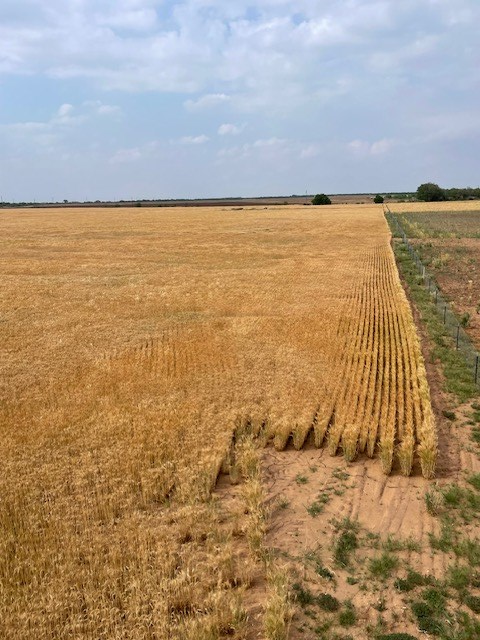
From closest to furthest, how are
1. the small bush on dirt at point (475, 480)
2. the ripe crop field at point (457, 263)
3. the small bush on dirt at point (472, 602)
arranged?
1. the small bush on dirt at point (472, 602)
2. the small bush on dirt at point (475, 480)
3. the ripe crop field at point (457, 263)

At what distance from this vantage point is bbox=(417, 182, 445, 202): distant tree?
132750 mm

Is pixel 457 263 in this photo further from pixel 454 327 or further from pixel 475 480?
pixel 475 480

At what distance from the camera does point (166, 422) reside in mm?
12094

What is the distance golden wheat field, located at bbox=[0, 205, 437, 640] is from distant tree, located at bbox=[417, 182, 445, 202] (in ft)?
373

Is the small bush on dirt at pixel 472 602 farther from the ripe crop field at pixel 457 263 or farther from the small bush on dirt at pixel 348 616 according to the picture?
the ripe crop field at pixel 457 263

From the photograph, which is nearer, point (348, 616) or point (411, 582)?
point (348, 616)

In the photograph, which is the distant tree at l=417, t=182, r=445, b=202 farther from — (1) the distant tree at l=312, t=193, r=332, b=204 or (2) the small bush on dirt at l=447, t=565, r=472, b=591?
(2) the small bush on dirt at l=447, t=565, r=472, b=591

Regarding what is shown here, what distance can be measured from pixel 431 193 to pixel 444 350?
126 m

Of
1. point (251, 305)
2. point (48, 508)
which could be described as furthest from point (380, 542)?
point (251, 305)

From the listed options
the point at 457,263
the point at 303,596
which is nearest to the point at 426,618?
the point at 303,596

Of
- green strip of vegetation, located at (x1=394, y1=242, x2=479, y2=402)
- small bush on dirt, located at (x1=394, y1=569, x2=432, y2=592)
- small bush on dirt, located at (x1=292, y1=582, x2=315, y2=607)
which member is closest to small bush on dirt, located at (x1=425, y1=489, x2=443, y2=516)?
small bush on dirt, located at (x1=394, y1=569, x2=432, y2=592)

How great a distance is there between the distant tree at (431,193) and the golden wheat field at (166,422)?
113743 millimetres

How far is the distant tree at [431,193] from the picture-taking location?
13275cm

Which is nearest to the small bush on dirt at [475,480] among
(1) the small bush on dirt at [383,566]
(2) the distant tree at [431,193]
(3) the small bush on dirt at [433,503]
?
(3) the small bush on dirt at [433,503]
